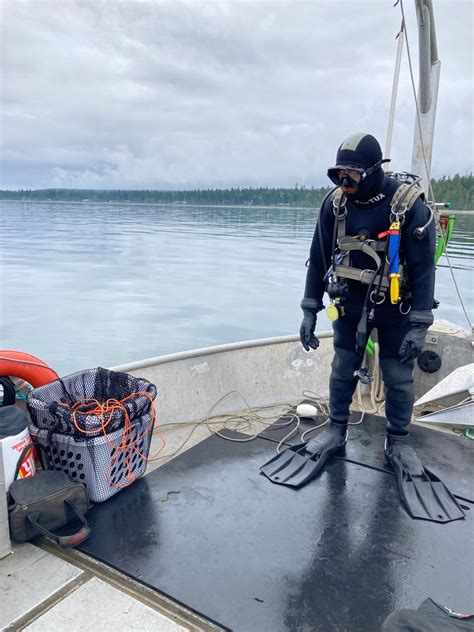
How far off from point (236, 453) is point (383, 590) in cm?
107

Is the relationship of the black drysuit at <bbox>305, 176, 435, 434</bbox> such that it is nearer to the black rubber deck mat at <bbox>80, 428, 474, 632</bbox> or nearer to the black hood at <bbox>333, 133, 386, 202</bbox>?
the black hood at <bbox>333, 133, 386, 202</bbox>

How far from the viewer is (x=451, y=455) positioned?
8.56 ft

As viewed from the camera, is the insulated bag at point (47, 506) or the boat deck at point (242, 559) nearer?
the boat deck at point (242, 559)

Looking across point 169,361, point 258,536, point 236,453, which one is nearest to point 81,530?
point 258,536

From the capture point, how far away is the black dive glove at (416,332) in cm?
221

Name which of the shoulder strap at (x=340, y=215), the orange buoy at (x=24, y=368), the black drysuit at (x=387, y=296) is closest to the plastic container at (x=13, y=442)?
the orange buoy at (x=24, y=368)

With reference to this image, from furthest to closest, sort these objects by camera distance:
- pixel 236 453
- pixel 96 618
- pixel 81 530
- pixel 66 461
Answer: pixel 236 453 → pixel 66 461 → pixel 81 530 → pixel 96 618

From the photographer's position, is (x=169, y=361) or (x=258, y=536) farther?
(x=169, y=361)

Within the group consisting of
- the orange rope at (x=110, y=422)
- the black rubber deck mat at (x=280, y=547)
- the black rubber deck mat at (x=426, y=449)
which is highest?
the orange rope at (x=110, y=422)

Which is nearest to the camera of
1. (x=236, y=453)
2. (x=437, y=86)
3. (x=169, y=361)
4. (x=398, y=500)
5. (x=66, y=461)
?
(x=66, y=461)

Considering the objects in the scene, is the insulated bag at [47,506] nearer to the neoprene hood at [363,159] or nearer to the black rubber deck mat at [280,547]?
the black rubber deck mat at [280,547]

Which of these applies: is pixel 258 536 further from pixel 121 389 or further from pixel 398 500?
pixel 121 389

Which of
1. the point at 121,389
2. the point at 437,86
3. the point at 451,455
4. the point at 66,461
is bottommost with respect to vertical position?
the point at 451,455

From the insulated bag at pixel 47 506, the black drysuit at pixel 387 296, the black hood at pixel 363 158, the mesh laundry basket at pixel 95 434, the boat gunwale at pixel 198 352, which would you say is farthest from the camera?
the boat gunwale at pixel 198 352
